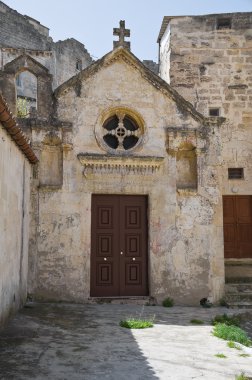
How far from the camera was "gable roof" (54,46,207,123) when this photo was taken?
1160 cm

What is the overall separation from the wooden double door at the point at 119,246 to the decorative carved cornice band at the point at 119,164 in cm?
69

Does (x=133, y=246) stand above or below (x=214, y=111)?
below

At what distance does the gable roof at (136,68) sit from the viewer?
457 inches

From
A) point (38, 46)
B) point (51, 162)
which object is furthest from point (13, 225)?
point (38, 46)

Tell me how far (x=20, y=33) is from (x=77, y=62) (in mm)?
4516

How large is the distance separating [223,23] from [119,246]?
9288 millimetres

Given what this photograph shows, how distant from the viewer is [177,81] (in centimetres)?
1536

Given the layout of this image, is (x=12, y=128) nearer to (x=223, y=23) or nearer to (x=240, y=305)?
(x=240, y=305)

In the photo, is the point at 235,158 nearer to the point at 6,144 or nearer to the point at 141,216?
the point at 141,216

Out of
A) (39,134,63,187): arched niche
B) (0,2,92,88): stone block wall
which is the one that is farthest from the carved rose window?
(0,2,92,88): stone block wall

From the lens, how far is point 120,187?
37.3ft

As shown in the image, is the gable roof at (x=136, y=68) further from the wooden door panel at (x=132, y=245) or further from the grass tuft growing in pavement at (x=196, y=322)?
the grass tuft growing in pavement at (x=196, y=322)

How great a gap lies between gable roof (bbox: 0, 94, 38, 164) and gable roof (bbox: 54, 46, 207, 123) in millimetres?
2853

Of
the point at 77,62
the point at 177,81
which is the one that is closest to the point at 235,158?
the point at 177,81
